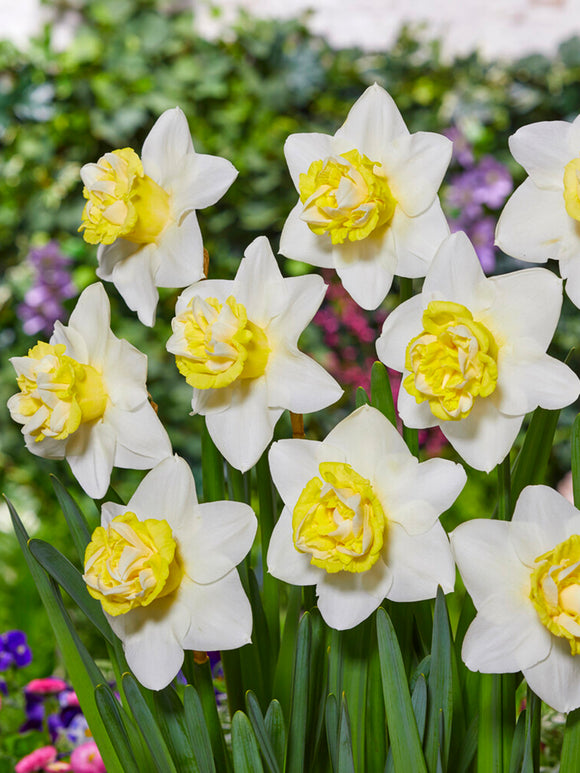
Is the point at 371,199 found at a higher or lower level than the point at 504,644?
higher

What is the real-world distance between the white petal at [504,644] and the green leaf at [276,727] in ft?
0.49

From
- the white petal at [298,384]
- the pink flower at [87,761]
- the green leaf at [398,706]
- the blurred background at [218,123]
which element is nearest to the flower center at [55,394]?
Result: the white petal at [298,384]

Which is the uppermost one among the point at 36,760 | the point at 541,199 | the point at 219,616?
the point at 541,199

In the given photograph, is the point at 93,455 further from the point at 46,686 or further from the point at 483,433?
the point at 46,686

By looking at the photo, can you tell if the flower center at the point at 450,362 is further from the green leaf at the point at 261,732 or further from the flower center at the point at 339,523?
the green leaf at the point at 261,732

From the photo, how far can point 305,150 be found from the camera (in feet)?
1.70

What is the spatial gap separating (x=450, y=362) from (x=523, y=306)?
7cm

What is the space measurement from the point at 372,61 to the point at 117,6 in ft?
2.26

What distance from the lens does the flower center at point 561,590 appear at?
1.36ft

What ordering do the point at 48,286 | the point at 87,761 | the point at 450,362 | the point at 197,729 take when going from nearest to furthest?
1. the point at 450,362
2. the point at 197,729
3. the point at 87,761
4. the point at 48,286

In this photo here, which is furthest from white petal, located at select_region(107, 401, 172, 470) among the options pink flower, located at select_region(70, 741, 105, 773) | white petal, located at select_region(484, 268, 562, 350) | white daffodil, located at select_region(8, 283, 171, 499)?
pink flower, located at select_region(70, 741, 105, 773)

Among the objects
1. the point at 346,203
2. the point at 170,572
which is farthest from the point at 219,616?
the point at 346,203

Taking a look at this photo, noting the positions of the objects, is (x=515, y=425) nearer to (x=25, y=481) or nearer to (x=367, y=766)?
(x=367, y=766)

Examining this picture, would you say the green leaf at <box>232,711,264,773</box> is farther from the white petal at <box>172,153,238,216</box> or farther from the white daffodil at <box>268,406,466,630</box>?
the white petal at <box>172,153,238,216</box>
